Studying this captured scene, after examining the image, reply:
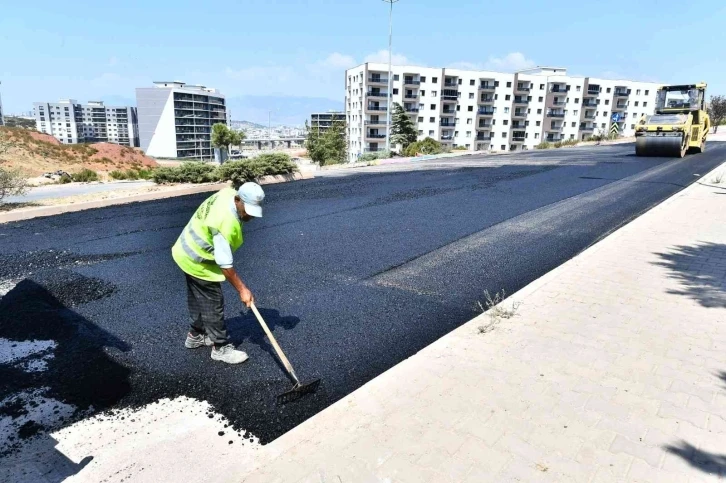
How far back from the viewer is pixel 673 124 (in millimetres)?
19500

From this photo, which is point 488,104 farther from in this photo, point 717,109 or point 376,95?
point 717,109

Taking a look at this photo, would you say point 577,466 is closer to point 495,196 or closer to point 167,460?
point 167,460

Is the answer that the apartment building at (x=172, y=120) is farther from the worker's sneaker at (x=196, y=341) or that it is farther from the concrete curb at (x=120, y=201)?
the worker's sneaker at (x=196, y=341)

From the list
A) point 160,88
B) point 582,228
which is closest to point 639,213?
point 582,228

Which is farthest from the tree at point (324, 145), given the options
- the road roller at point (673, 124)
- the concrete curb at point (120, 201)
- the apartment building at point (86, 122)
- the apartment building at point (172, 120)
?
the apartment building at point (86, 122)

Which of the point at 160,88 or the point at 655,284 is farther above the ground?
the point at 160,88

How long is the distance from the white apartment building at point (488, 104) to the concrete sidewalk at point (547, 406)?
60899mm

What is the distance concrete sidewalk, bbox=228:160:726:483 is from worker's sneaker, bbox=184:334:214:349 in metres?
1.49

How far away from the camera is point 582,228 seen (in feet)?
27.0

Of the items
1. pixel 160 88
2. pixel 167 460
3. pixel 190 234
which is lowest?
pixel 167 460

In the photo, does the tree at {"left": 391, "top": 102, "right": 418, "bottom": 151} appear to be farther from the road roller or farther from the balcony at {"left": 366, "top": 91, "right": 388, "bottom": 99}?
the road roller

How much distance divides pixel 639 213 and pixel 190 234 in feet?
30.1

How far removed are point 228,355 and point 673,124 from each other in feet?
73.0

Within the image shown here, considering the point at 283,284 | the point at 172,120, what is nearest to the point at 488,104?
the point at 172,120
